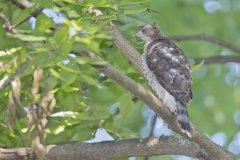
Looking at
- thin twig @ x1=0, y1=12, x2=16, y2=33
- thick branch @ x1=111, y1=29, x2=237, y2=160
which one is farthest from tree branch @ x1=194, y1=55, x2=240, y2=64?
thin twig @ x1=0, y1=12, x2=16, y2=33

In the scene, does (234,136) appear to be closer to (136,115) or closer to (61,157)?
(136,115)

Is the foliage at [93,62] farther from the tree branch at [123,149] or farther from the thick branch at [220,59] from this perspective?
the thick branch at [220,59]

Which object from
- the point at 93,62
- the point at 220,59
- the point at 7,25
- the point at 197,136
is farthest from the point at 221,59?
the point at 93,62

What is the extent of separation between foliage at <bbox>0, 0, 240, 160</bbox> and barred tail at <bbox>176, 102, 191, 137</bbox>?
0.52m

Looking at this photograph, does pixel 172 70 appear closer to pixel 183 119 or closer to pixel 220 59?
pixel 183 119

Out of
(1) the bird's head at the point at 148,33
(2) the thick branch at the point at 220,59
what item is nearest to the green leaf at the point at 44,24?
(1) the bird's head at the point at 148,33

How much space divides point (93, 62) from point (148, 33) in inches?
92.2

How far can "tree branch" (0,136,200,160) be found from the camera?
17.1ft

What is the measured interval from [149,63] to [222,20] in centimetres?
331

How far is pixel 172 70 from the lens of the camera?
589cm

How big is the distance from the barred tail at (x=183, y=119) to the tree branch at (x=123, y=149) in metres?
0.18

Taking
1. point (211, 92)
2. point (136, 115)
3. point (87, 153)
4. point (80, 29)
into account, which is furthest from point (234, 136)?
point (80, 29)

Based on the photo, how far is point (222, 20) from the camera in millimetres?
9000

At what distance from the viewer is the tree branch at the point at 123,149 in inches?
206
